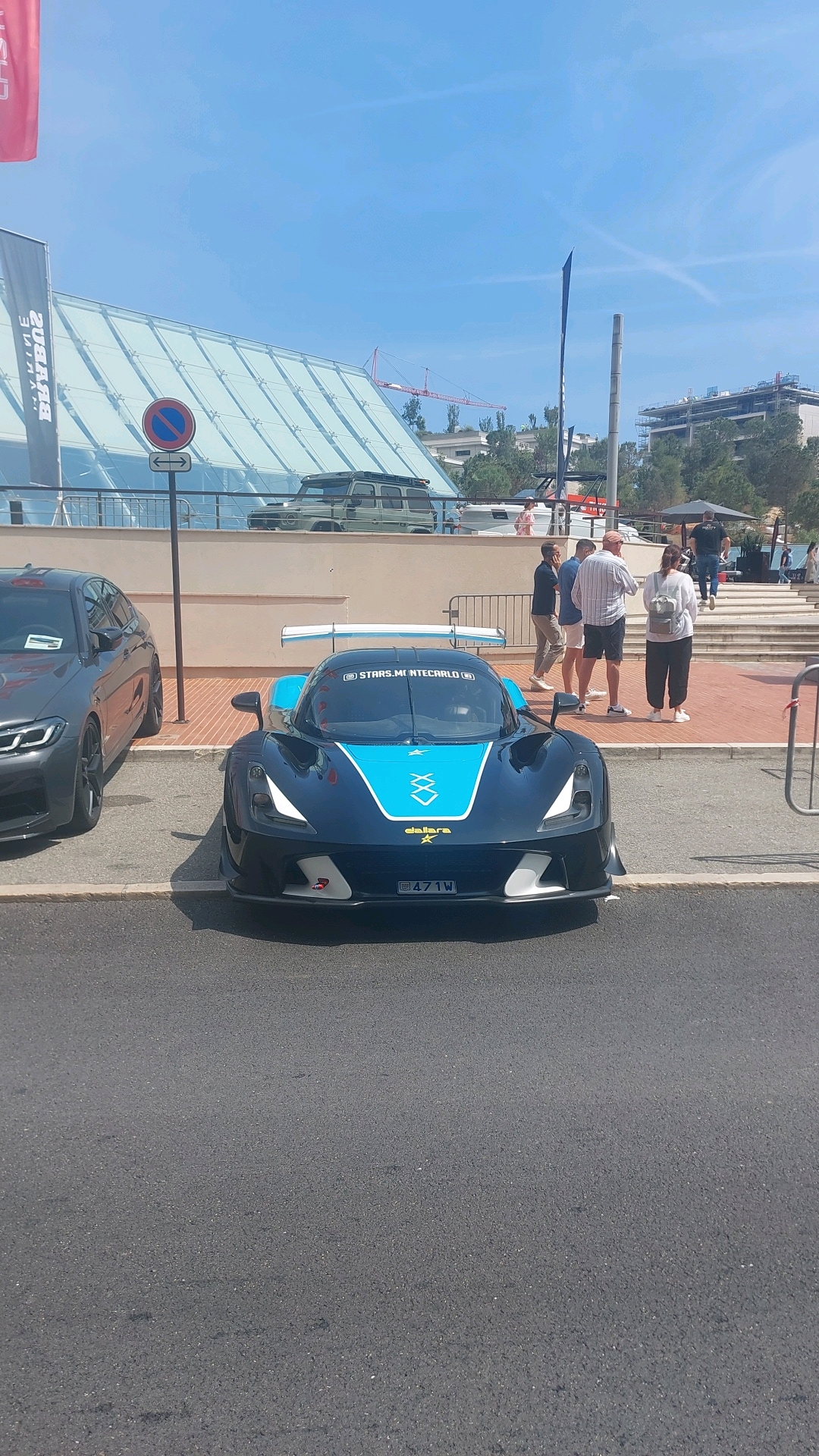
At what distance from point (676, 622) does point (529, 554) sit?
5.75 metres

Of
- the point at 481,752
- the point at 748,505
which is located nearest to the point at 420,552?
the point at 481,752

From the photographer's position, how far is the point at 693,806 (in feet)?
25.1

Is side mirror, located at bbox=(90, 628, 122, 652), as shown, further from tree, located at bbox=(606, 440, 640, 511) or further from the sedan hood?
tree, located at bbox=(606, 440, 640, 511)

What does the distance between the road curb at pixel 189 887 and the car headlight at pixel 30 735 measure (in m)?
0.83

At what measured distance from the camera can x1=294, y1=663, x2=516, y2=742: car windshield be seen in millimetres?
5855

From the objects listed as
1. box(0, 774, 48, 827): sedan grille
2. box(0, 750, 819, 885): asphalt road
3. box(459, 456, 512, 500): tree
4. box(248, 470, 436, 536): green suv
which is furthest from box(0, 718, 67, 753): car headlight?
box(459, 456, 512, 500): tree

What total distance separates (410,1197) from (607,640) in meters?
8.15

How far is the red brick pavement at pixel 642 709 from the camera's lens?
992cm

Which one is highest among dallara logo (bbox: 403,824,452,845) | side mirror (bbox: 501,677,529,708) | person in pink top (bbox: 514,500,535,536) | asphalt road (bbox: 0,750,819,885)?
person in pink top (bbox: 514,500,535,536)

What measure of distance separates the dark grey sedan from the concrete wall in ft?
16.8

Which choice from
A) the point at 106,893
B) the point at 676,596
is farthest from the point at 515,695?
the point at 676,596

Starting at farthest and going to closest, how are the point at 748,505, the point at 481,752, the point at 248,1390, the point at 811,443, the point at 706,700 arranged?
the point at 811,443
the point at 748,505
the point at 706,700
the point at 481,752
the point at 248,1390

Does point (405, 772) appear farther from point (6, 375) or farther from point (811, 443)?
point (811, 443)

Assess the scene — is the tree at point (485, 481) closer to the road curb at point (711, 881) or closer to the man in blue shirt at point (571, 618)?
the man in blue shirt at point (571, 618)
